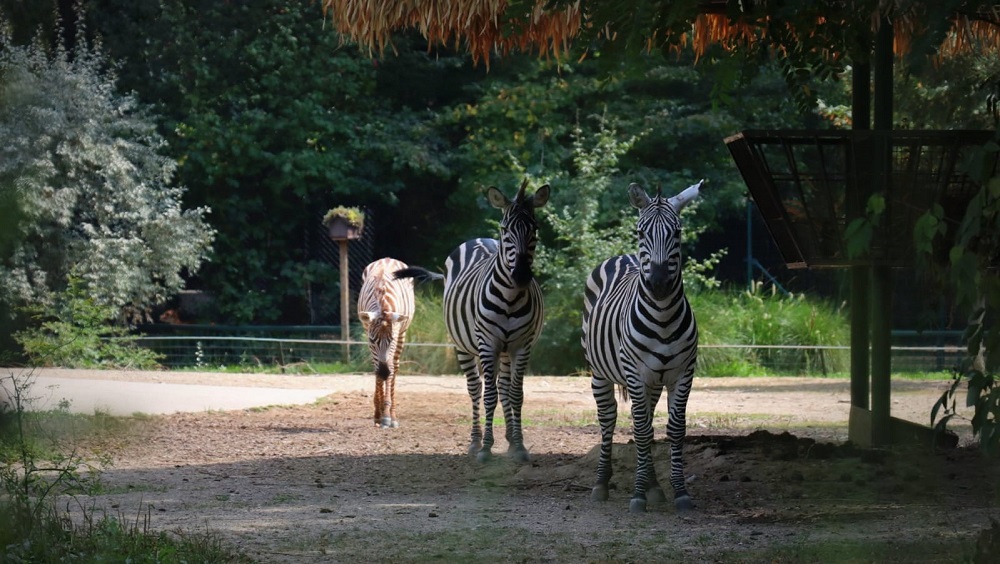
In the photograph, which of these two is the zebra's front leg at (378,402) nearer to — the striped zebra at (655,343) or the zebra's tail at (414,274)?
the zebra's tail at (414,274)

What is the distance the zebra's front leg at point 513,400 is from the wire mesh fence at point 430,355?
727 cm

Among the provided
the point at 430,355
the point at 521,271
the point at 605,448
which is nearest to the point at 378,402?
the point at 521,271

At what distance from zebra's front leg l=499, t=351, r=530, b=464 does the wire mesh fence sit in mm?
7267

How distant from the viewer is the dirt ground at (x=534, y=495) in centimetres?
498

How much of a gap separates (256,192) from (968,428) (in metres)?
15.2

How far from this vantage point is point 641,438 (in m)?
6.33

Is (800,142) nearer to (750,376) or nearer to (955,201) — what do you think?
(955,201)

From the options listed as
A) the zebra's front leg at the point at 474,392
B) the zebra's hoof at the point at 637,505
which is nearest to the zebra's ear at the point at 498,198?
the zebra's front leg at the point at 474,392

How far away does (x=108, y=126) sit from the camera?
1805cm

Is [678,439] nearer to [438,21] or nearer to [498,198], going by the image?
[498,198]

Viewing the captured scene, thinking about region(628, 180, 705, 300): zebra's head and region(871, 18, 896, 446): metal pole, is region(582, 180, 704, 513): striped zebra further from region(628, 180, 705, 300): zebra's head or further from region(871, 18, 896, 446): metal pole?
region(871, 18, 896, 446): metal pole

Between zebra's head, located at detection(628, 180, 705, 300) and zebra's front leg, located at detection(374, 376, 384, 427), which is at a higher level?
zebra's head, located at detection(628, 180, 705, 300)

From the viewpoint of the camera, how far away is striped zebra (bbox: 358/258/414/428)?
10.7 meters

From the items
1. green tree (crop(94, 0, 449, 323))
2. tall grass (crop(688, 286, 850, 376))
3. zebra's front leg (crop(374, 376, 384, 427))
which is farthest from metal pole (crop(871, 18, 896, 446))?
green tree (crop(94, 0, 449, 323))
